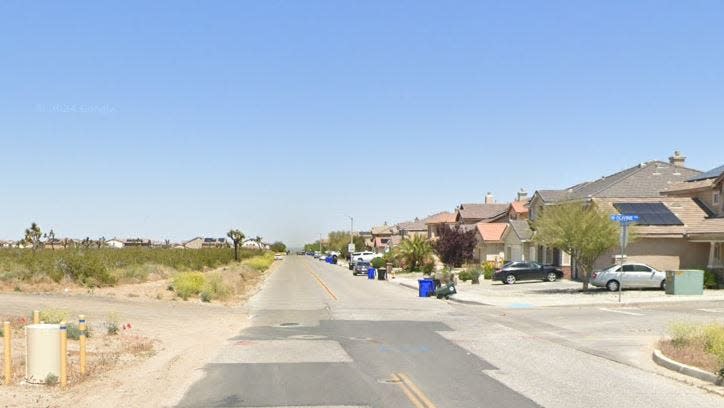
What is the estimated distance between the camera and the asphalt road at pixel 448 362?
434 inches

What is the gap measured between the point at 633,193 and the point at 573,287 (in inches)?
370

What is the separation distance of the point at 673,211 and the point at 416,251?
1143 inches

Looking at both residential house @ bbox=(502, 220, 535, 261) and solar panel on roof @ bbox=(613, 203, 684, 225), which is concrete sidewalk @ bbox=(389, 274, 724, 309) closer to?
solar panel on roof @ bbox=(613, 203, 684, 225)

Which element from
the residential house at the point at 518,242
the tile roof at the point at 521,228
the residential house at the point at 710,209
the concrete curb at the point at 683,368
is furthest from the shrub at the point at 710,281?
the concrete curb at the point at 683,368

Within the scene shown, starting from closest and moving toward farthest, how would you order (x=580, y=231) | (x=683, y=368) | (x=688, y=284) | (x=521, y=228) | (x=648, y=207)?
(x=683, y=368), (x=688, y=284), (x=580, y=231), (x=648, y=207), (x=521, y=228)

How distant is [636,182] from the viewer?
47250 mm

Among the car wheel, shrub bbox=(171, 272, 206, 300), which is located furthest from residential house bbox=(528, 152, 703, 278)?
shrub bbox=(171, 272, 206, 300)

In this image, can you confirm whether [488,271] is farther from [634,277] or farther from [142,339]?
[142,339]

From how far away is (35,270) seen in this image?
129ft

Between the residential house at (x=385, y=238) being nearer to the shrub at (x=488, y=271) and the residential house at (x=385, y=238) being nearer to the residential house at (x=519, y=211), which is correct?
the residential house at (x=519, y=211)

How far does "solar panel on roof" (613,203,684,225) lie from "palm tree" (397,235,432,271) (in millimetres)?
27257

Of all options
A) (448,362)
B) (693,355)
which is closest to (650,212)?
(693,355)

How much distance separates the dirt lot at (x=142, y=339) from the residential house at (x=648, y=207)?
775 inches

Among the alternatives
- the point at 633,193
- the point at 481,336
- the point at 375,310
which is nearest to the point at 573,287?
the point at 633,193
